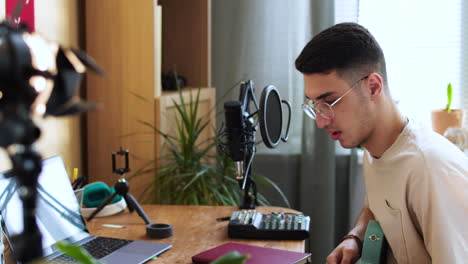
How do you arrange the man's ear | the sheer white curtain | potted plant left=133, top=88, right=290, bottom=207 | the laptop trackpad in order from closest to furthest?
the laptop trackpad → the man's ear → potted plant left=133, top=88, right=290, bottom=207 → the sheer white curtain

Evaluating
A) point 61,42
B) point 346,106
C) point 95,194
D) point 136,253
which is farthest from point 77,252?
point 61,42

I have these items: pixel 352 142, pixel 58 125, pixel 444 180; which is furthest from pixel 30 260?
pixel 58 125

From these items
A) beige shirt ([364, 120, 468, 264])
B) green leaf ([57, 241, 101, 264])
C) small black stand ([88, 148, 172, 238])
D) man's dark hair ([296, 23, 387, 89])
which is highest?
man's dark hair ([296, 23, 387, 89])

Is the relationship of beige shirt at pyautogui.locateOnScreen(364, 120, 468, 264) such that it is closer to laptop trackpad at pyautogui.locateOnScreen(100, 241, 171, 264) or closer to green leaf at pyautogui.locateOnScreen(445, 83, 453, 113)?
laptop trackpad at pyautogui.locateOnScreen(100, 241, 171, 264)

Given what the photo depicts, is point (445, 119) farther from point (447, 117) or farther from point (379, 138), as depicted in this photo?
point (379, 138)

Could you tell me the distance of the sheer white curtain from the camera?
3064 millimetres

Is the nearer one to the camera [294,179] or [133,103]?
[133,103]

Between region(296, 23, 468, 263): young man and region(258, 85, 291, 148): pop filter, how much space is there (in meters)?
0.10

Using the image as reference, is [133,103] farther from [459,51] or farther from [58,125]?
[459,51]

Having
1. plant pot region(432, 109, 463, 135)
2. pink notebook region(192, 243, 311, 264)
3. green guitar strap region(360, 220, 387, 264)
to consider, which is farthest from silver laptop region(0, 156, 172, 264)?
plant pot region(432, 109, 463, 135)

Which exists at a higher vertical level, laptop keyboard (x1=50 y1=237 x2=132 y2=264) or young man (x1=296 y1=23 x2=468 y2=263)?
young man (x1=296 y1=23 x2=468 y2=263)

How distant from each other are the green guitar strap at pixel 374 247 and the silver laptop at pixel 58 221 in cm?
52

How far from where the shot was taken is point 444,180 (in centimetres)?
145

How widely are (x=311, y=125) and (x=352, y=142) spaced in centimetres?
143
